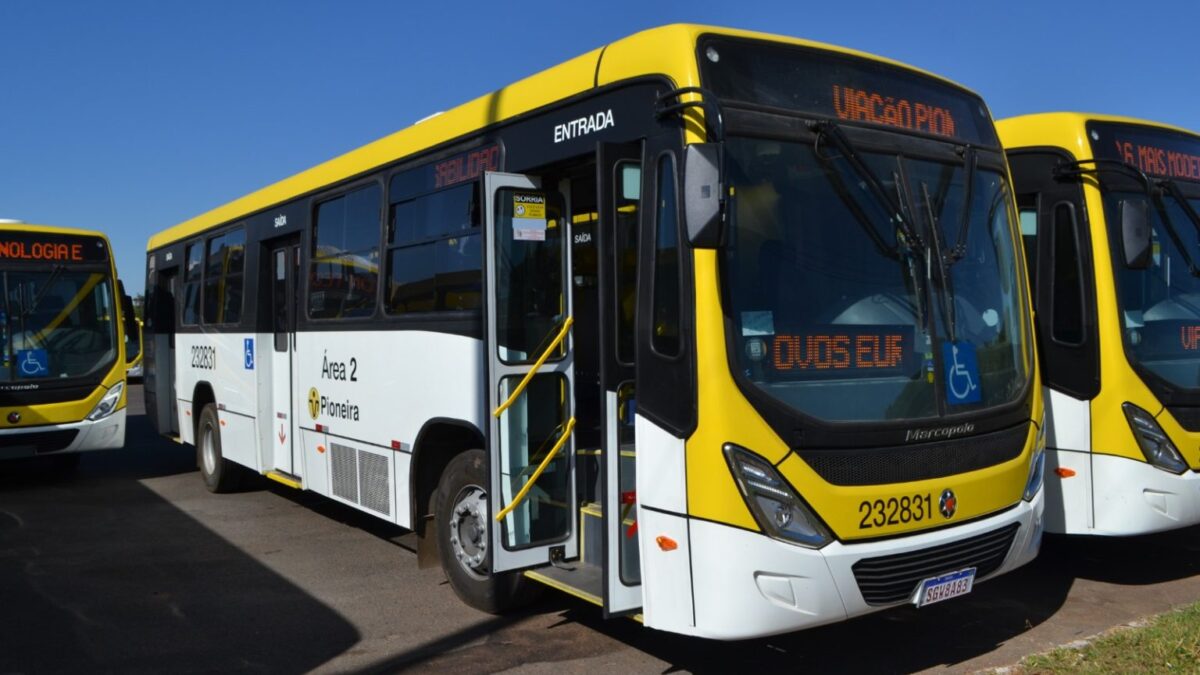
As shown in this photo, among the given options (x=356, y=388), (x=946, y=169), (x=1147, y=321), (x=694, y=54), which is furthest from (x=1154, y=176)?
(x=356, y=388)

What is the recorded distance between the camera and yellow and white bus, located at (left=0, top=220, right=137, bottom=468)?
1141 centimetres

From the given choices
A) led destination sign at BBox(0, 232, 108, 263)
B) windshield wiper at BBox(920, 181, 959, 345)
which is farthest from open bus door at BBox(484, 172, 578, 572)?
led destination sign at BBox(0, 232, 108, 263)

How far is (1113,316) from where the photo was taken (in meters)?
6.54

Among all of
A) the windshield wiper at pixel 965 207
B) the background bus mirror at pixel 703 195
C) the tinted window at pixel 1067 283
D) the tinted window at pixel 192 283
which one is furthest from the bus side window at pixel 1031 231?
the tinted window at pixel 192 283

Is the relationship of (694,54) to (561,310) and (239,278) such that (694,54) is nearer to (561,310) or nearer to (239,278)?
(561,310)

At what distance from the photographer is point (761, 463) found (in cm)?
451

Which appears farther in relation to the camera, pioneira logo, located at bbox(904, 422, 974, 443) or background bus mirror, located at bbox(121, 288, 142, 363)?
background bus mirror, located at bbox(121, 288, 142, 363)

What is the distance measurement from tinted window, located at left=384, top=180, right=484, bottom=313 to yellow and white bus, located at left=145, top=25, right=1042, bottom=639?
0.03 metres

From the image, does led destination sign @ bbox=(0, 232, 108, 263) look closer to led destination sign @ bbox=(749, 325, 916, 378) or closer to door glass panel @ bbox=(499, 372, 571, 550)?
door glass panel @ bbox=(499, 372, 571, 550)

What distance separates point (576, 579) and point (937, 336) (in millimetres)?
2282

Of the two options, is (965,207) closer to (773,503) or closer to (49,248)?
(773,503)

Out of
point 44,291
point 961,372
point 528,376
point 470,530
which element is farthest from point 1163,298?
point 44,291

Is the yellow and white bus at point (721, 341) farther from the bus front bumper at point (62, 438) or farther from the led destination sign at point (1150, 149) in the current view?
the bus front bumper at point (62, 438)

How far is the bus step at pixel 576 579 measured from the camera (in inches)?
215
